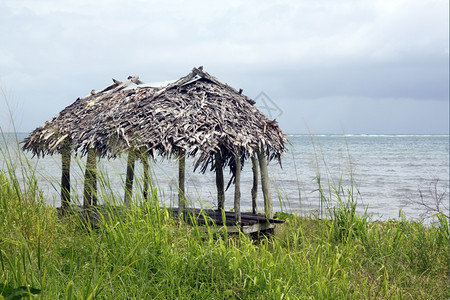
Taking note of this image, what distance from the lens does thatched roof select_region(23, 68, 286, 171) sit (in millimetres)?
6297

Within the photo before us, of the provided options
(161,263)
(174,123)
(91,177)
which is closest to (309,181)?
(174,123)

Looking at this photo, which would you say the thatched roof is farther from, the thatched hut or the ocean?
the ocean

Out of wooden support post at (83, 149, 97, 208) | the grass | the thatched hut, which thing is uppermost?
the thatched hut

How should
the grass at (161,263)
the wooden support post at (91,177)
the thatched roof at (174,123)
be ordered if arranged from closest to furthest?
the grass at (161,263) → the wooden support post at (91,177) → the thatched roof at (174,123)

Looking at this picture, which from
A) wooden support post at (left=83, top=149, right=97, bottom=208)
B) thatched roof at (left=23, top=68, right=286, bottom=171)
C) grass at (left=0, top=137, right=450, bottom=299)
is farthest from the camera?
thatched roof at (left=23, top=68, right=286, bottom=171)

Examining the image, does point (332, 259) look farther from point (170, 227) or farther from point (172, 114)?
point (172, 114)

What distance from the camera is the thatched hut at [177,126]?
6.30 metres

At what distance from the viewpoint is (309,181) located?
20844 millimetres

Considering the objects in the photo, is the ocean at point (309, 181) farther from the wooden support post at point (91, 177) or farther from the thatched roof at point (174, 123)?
the thatched roof at point (174, 123)

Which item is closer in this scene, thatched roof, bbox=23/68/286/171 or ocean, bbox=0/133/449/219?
ocean, bbox=0/133/449/219

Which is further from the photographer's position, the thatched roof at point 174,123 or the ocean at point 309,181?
the thatched roof at point 174,123

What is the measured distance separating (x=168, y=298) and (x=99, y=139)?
350 cm

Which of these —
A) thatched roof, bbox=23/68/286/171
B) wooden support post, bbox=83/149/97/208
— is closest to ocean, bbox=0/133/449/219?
wooden support post, bbox=83/149/97/208

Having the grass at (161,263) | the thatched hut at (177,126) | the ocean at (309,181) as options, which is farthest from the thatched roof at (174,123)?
the grass at (161,263)
